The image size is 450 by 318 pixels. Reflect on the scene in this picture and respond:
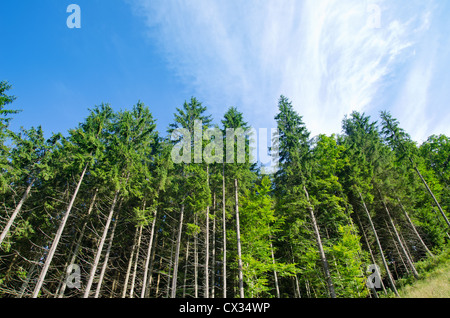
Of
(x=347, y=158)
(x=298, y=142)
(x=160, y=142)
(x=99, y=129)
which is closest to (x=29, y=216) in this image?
(x=99, y=129)

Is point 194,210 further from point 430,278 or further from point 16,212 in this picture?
point 430,278

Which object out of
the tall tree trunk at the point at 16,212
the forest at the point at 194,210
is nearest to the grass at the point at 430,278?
the forest at the point at 194,210

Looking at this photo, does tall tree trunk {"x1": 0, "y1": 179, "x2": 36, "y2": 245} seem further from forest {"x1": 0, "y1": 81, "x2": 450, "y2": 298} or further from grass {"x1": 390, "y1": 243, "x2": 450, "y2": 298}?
grass {"x1": 390, "y1": 243, "x2": 450, "y2": 298}

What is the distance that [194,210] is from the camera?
1495cm

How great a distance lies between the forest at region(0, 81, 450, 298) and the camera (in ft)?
45.7

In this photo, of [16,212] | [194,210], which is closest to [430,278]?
[194,210]

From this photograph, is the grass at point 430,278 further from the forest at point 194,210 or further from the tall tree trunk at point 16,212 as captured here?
the tall tree trunk at point 16,212

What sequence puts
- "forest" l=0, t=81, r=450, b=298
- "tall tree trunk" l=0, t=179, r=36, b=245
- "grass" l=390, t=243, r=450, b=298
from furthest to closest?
"forest" l=0, t=81, r=450, b=298, "tall tree trunk" l=0, t=179, r=36, b=245, "grass" l=390, t=243, r=450, b=298

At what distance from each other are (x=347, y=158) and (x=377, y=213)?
25.2 ft

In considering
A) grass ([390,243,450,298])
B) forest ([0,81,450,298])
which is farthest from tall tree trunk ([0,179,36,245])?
grass ([390,243,450,298])

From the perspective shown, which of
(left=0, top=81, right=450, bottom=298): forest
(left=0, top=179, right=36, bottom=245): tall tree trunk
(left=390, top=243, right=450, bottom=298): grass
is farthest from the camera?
(left=0, top=81, right=450, bottom=298): forest

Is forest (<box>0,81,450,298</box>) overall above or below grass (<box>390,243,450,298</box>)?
above

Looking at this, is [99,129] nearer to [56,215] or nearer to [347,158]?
[56,215]
